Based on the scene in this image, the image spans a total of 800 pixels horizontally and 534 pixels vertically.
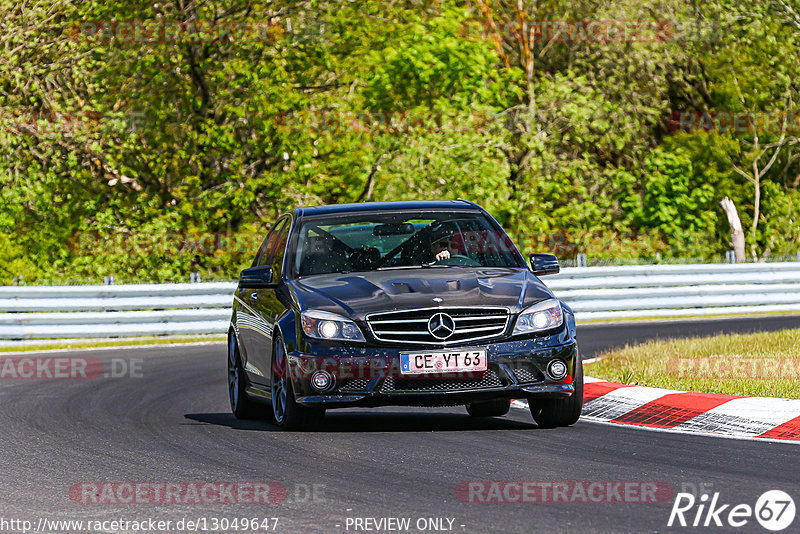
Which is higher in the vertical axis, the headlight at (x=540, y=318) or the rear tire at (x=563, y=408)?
the headlight at (x=540, y=318)

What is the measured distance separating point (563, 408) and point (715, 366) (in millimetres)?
3619

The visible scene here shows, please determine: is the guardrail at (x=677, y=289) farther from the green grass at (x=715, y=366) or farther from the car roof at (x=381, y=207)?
the car roof at (x=381, y=207)

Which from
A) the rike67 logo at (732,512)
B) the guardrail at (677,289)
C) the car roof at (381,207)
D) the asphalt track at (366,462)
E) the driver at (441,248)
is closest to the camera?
the rike67 logo at (732,512)

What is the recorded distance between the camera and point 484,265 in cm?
1059

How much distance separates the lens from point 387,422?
1070cm

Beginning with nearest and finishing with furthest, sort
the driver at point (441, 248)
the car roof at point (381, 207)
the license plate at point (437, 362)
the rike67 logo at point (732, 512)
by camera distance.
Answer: the rike67 logo at point (732, 512), the license plate at point (437, 362), the driver at point (441, 248), the car roof at point (381, 207)

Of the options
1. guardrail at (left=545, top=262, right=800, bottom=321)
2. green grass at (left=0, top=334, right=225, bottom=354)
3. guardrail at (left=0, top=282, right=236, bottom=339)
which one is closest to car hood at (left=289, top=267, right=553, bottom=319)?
green grass at (left=0, top=334, right=225, bottom=354)

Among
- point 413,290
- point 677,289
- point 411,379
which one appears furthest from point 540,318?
point 677,289

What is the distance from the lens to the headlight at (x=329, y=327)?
929cm

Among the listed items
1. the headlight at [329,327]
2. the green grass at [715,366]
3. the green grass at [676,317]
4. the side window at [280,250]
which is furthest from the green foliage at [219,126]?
the headlight at [329,327]

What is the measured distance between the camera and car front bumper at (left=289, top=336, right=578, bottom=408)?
30.2ft

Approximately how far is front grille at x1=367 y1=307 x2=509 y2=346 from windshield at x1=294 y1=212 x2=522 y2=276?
1188 mm

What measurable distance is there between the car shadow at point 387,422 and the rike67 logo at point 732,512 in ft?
11.6

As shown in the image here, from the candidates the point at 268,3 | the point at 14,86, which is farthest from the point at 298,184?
the point at 14,86
